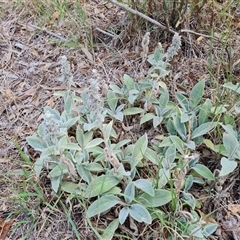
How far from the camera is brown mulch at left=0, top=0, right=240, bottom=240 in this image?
1.66 meters

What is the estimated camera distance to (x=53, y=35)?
2096 mm

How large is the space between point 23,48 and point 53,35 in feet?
0.61

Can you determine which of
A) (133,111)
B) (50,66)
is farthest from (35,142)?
(50,66)

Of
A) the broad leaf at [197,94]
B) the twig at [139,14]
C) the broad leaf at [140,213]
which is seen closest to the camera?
the broad leaf at [140,213]

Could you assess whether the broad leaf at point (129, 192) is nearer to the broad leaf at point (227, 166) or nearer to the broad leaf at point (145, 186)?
the broad leaf at point (145, 186)

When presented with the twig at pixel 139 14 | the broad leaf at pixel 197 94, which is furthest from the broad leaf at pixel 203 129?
the twig at pixel 139 14

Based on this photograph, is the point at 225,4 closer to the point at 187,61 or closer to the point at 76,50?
the point at 187,61

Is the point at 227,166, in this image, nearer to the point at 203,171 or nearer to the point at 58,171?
the point at 203,171

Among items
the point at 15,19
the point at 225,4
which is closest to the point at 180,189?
the point at 225,4

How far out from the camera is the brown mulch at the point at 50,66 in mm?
1659

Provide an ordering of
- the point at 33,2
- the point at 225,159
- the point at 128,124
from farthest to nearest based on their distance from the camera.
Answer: the point at 33,2
the point at 128,124
the point at 225,159

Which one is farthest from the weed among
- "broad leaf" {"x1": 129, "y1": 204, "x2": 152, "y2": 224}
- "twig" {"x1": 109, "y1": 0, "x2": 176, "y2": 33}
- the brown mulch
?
"twig" {"x1": 109, "y1": 0, "x2": 176, "y2": 33}

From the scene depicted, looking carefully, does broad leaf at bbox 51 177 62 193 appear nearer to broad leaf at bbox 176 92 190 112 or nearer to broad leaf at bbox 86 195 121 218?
broad leaf at bbox 86 195 121 218

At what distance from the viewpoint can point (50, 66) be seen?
1957mm
